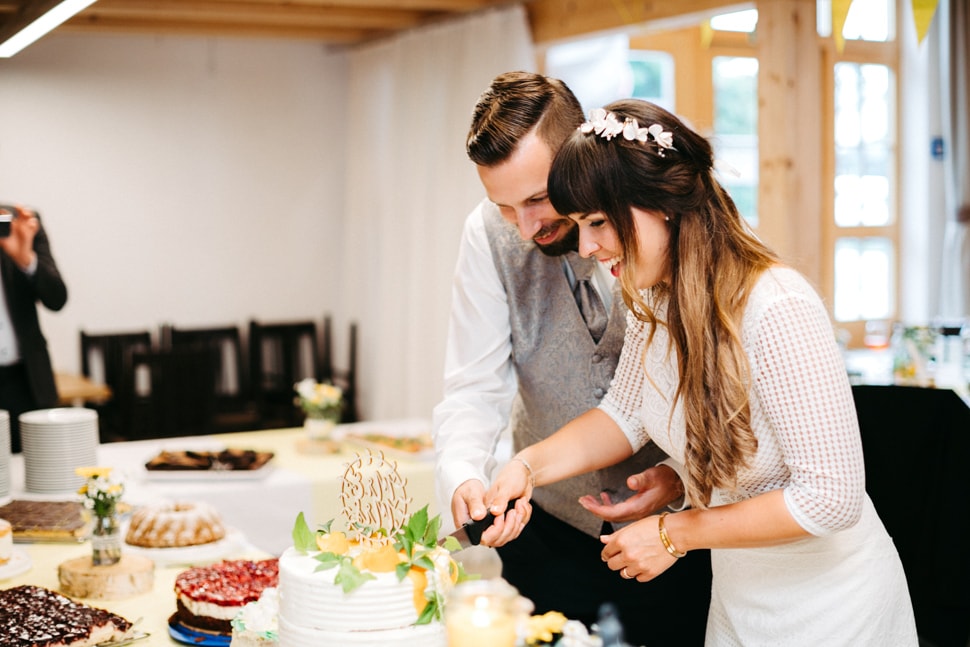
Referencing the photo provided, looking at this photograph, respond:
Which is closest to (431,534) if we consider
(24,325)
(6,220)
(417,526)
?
(417,526)

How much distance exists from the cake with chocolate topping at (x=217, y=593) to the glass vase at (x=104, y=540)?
0.21 meters

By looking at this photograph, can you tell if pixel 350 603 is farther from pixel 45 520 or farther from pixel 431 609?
pixel 45 520

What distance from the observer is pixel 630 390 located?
1.83 m

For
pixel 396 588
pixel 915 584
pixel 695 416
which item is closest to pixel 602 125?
pixel 695 416

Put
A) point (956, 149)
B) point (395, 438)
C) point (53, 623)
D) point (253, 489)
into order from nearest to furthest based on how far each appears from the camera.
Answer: point (53, 623) → point (253, 489) → point (395, 438) → point (956, 149)

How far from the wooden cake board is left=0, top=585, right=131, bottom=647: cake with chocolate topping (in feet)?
0.32

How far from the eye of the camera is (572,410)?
214 centimetres

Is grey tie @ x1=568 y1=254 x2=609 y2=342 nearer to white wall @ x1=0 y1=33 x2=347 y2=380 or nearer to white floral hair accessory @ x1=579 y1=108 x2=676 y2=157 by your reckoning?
white floral hair accessory @ x1=579 y1=108 x2=676 y2=157

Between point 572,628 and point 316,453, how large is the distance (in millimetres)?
2644

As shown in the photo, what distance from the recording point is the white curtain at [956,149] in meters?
5.43

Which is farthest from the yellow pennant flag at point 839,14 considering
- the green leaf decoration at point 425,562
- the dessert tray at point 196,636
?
the dessert tray at point 196,636

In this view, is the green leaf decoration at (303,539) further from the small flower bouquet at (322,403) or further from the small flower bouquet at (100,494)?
the small flower bouquet at (322,403)

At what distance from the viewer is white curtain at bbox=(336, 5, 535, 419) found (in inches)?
226

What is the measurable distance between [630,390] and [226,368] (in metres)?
A: 5.58
